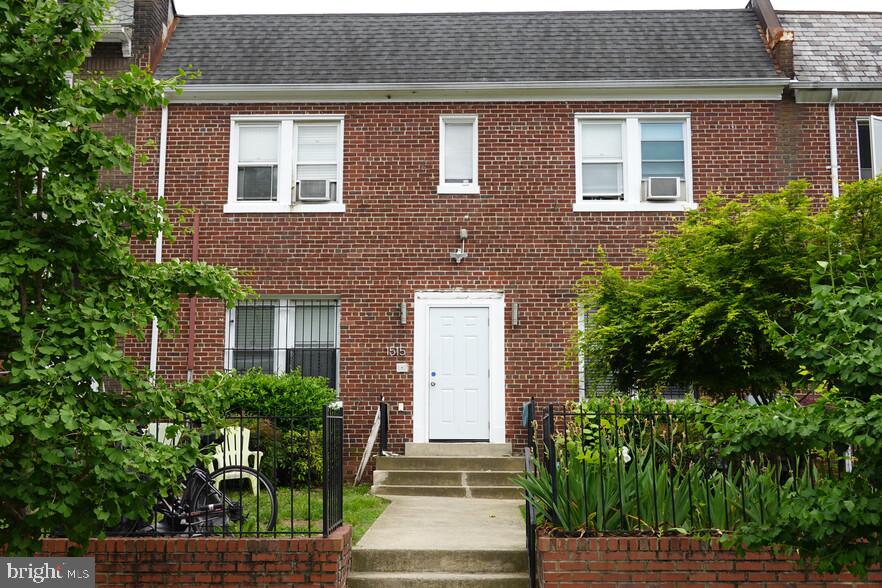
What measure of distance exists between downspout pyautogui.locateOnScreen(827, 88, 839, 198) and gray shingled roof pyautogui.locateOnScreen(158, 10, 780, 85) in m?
0.98

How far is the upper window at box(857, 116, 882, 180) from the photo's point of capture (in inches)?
561

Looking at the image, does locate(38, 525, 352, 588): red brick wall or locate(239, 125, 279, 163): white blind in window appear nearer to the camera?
locate(38, 525, 352, 588): red brick wall

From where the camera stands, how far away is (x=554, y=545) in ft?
22.8

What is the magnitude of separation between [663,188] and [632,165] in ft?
2.08

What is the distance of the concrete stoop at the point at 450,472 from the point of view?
11898 mm

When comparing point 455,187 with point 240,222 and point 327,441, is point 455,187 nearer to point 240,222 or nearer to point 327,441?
point 240,222

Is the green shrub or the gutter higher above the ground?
the gutter

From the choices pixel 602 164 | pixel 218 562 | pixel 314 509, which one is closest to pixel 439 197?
pixel 602 164

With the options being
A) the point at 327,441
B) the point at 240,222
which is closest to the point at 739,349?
the point at 327,441

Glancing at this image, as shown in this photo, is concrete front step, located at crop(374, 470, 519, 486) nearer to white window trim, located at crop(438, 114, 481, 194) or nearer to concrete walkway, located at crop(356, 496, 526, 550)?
concrete walkway, located at crop(356, 496, 526, 550)

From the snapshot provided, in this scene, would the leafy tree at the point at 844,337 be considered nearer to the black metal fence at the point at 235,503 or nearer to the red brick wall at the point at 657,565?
the red brick wall at the point at 657,565

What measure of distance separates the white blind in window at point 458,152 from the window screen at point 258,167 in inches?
111

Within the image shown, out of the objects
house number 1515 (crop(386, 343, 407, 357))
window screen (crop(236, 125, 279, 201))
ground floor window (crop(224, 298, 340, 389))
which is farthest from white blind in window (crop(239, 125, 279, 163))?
house number 1515 (crop(386, 343, 407, 357))

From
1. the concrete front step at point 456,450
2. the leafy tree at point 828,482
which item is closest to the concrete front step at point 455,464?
the concrete front step at point 456,450
